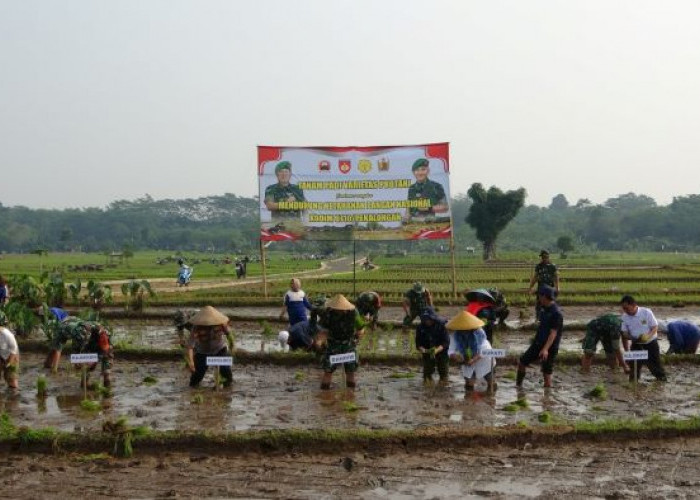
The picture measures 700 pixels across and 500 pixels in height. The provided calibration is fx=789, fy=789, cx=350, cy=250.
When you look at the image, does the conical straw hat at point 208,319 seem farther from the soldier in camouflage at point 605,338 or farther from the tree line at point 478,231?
the tree line at point 478,231

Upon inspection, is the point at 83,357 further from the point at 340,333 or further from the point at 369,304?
the point at 369,304

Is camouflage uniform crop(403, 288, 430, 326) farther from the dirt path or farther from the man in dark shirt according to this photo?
the dirt path

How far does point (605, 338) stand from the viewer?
484 inches

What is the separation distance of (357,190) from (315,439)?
15.4 meters

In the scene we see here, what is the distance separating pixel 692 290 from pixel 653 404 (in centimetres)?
1975

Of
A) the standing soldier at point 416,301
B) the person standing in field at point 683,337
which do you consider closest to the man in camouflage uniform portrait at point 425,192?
the standing soldier at point 416,301

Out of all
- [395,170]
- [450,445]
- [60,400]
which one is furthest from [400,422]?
[395,170]

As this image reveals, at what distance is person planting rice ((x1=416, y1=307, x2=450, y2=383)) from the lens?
441 inches

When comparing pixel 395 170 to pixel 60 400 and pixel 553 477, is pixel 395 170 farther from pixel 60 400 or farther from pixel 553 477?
pixel 553 477

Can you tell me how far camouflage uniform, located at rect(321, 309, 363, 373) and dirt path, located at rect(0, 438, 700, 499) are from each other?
3.18 m

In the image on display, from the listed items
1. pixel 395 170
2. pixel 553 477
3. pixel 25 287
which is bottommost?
pixel 553 477

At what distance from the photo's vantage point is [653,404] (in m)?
9.90

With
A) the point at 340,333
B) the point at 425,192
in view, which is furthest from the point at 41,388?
the point at 425,192

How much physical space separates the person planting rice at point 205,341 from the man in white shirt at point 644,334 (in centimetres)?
579
